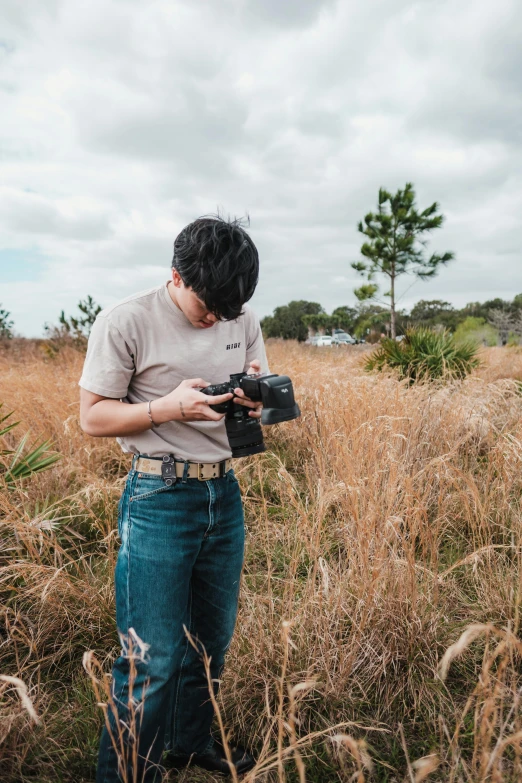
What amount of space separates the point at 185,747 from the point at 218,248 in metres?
1.75

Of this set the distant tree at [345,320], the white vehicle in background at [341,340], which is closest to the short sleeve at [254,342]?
the white vehicle in background at [341,340]

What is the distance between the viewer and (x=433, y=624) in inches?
82.4

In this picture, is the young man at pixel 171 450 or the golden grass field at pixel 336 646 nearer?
the young man at pixel 171 450

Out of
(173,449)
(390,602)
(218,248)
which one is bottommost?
(390,602)

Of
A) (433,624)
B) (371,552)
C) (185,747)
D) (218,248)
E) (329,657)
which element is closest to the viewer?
(218,248)

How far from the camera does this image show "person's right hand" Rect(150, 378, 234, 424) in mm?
1456

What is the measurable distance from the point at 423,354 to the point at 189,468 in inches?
261

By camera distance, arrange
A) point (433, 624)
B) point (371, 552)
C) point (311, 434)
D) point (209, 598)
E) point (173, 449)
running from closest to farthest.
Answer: point (173, 449) < point (209, 598) < point (433, 624) < point (371, 552) < point (311, 434)

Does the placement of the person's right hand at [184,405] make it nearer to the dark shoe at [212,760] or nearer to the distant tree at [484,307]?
the dark shoe at [212,760]

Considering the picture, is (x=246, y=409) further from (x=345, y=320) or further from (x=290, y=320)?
(x=345, y=320)

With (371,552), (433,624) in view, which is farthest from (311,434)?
(433,624)

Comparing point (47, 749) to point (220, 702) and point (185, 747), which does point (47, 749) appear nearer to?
point (185, 747)

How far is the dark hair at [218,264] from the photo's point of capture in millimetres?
1437

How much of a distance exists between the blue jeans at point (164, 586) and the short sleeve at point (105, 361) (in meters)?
0.30
